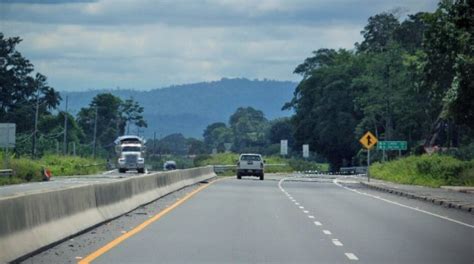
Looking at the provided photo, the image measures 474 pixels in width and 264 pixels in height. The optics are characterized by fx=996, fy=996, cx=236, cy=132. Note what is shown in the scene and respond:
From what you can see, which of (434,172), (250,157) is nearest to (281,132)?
(250,157)

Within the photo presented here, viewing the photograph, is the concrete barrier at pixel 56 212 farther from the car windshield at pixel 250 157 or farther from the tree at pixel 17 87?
the tree at pixel 17 87

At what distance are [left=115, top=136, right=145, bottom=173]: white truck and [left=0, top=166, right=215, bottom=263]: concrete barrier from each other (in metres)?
55.4

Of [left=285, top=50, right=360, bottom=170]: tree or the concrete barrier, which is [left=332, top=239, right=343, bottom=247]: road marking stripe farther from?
[left=285, top=50, right=360, bottom=170]: tree

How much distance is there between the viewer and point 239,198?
123 ft

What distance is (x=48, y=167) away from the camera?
76250mm

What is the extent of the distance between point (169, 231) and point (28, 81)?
3276 inches

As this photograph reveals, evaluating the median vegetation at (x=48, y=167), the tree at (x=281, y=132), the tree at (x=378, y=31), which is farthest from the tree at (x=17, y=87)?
the tree at (x=281, y=132)

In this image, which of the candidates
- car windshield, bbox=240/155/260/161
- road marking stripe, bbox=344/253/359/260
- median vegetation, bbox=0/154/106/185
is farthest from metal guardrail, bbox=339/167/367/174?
road marking stripe, bbox=344/253/359/260

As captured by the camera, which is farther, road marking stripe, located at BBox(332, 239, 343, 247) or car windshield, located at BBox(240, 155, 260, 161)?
car windshield, located at BBox(240, 155, 260, 161)

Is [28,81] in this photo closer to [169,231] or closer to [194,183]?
[194,183]

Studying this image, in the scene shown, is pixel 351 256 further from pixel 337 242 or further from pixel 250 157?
pixel 250 157

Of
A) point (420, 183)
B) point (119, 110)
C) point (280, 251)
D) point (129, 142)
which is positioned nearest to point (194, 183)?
point (420, 183)

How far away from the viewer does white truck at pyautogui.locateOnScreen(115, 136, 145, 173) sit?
284ft

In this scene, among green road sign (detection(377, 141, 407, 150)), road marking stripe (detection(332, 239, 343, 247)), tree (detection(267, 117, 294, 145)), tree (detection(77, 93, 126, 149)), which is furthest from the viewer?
tree (detection(267, 117, 294, 145))
